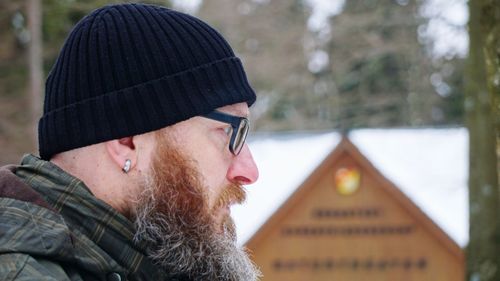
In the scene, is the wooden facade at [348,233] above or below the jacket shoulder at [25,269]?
below

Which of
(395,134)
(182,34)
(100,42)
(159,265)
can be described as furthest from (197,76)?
(395,134)

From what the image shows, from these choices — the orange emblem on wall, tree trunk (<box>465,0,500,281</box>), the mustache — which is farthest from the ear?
the orange emblem on wall

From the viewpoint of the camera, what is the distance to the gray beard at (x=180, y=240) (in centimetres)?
190

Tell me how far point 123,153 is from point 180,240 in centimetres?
23

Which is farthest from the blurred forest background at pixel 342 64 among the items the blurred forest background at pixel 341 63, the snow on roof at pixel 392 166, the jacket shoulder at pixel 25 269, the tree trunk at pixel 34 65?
the jacket shoulder at pixel 25 269

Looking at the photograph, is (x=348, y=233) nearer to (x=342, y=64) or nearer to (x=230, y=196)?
(x=230, y=196)

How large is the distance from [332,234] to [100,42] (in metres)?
13.3

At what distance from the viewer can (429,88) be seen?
1135 inches

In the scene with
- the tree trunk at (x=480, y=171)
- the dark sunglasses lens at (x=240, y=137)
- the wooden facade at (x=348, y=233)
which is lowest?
the wooden facade at (x=348, y=233)

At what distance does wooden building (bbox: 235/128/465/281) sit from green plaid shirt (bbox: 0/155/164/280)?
42.2 ft

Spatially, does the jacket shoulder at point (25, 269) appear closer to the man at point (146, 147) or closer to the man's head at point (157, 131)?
the man at point (146, 147)

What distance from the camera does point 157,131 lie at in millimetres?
1967

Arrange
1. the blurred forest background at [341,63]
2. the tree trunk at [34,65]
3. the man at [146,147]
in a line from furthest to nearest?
the blurred forest background at [341,63] < the tree trunk at [34,65] < the man at [146,147]

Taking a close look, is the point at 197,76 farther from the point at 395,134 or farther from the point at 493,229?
the point at 395,134
